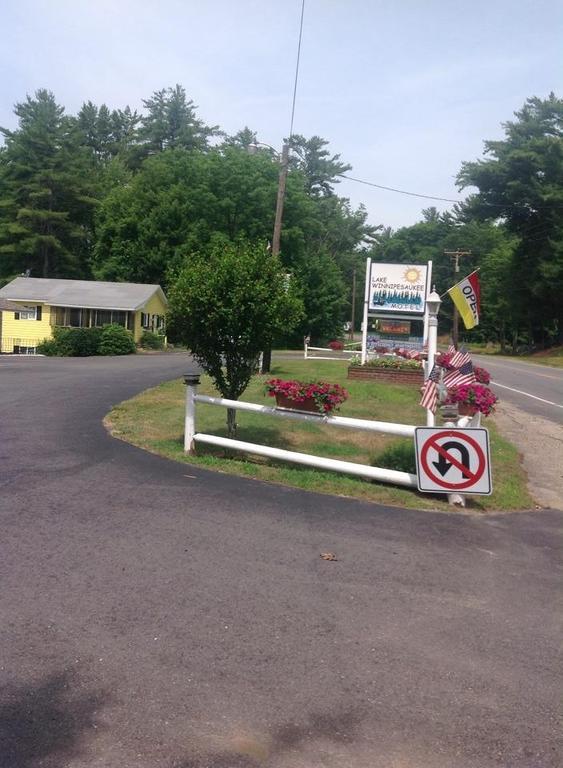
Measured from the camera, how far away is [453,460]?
314 inches

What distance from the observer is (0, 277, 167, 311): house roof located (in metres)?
44.0

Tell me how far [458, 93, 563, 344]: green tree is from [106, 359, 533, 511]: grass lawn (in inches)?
1760

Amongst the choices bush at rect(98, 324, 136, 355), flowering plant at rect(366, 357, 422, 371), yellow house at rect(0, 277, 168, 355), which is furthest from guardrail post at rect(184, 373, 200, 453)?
yellow house at rect(0, 277, 168, 355)

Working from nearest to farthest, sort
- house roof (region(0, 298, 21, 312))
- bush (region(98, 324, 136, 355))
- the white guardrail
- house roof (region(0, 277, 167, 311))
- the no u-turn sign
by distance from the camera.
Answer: the no u-turn sign → the white guardrail → bush (region(98, 324, 136, 355)) → house roof (region(0, 298, 21, 312)) → house roof (region(0, 277, 167, 311))

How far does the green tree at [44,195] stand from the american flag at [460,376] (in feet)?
177

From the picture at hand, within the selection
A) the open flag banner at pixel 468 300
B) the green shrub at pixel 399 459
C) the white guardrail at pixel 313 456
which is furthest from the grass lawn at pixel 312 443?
the open flag banner at pixel 468 300

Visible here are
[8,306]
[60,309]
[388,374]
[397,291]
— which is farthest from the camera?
[60,309]

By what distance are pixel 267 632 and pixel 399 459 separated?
5.46 metres

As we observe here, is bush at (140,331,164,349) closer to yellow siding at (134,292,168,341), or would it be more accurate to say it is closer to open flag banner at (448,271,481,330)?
yellow siding at (134,292,168,341)

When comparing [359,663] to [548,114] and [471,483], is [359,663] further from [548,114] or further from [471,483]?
[548,114]

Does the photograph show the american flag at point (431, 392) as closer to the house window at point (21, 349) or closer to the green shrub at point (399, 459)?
the green shrub at point (399, 459)

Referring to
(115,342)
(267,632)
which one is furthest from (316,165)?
(267,632)

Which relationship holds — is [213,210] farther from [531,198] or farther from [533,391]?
[533,391]

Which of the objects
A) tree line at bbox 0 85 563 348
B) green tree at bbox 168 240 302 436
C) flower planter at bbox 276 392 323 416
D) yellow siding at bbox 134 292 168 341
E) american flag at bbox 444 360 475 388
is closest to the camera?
flower planter at bbox 276 392 323 416
